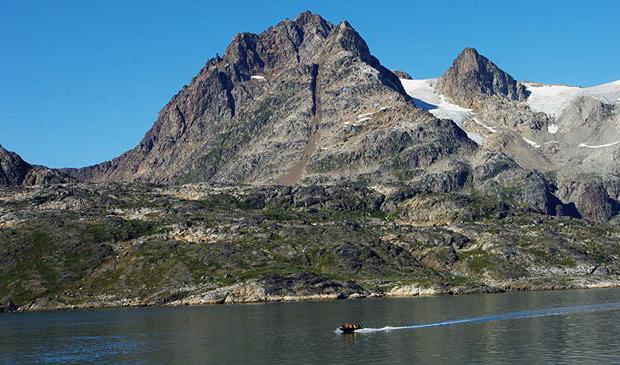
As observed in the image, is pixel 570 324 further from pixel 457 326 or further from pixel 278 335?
pixel 278 335

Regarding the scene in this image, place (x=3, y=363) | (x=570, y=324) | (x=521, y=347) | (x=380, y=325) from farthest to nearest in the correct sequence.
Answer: (x=380, y=325)
(x=570, y=324)
(x=3, y=363)
(x=521, y=347)

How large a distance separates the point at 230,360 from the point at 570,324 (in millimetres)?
81314

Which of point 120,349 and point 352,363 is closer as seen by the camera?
point 352,363

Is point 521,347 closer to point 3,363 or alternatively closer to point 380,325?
point 380,325

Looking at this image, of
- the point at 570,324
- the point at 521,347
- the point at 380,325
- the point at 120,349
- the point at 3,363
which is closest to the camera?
the point at 521,347

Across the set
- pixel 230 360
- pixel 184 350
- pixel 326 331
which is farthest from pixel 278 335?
pixel 230 360

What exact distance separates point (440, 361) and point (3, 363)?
85350 millimetres

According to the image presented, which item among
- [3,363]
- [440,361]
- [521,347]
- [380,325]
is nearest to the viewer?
[440,361]

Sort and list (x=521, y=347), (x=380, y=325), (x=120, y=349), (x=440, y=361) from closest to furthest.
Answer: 1. (x=440, y=361)
2. (x=521, y=347)
3. (x=120, y=349)
4. (x=380, y=325)

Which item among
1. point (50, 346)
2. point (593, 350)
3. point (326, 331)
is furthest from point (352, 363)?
point (50, 346)

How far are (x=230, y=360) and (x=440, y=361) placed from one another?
3829 cm

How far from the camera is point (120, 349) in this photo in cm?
17325

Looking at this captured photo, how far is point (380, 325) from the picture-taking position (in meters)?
199

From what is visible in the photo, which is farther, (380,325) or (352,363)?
(380,325)
